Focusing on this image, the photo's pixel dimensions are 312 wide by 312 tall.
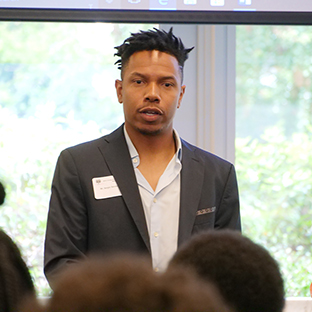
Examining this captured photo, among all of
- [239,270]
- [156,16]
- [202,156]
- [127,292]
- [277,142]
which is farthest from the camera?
[277,142]

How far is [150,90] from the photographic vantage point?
1843mm

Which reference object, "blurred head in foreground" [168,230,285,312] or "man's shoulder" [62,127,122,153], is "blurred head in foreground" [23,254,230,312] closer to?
"blurred head in foreground" [168,230,285,312]

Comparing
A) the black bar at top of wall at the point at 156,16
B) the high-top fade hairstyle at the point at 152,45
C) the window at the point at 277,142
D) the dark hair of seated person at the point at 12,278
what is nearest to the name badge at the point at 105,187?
the high-top fade hairstyle at the point at 152,45

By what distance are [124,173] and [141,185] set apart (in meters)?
0.09

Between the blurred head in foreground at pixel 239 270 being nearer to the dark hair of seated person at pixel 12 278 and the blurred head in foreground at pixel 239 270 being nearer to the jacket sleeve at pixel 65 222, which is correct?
the dark hair of seated person at pixel 12 278

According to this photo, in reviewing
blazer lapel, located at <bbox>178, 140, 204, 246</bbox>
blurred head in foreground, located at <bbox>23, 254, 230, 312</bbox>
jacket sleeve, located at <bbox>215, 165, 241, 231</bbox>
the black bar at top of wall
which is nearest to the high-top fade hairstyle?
the black bar at top of wall

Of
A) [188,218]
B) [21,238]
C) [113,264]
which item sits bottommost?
[21,238]

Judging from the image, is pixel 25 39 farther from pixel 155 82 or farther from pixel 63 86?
pixel 155 82

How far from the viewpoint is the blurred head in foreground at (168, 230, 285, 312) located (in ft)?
2.24

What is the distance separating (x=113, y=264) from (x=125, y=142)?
4.99 ft

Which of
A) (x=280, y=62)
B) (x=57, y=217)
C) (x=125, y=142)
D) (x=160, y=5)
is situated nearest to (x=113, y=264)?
(x=57, y=217)

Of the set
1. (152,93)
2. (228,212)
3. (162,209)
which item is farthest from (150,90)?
(228,212)

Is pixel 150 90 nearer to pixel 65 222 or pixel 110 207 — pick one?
pixel 110 207

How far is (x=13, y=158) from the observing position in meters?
2.66
